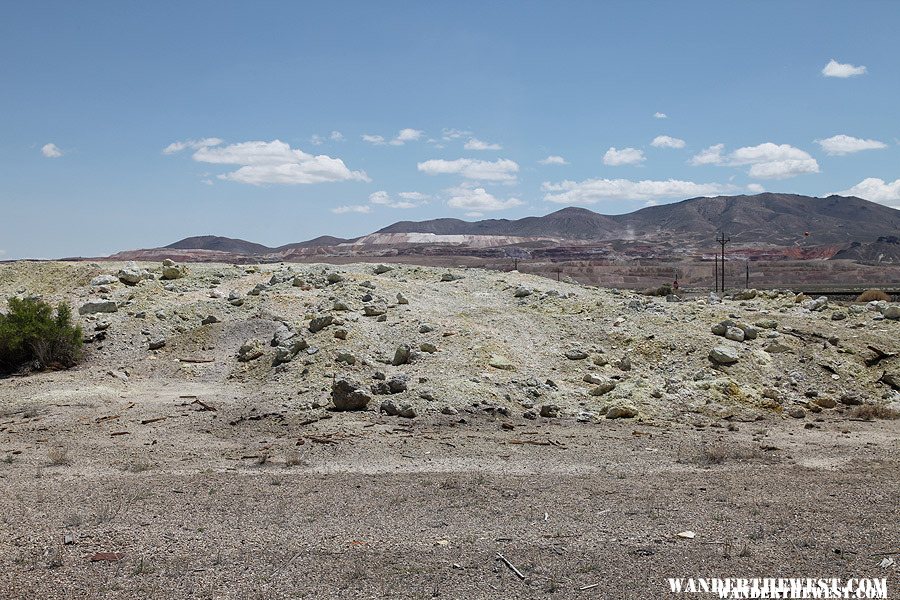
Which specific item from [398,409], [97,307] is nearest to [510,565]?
[398,409]

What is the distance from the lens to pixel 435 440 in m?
11.4

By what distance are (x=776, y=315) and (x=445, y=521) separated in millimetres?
14260

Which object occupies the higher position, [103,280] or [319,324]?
[103,280]

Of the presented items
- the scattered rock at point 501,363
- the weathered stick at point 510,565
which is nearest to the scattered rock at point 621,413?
the scattered rock at point 501,363

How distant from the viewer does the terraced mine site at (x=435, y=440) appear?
6.23 metres

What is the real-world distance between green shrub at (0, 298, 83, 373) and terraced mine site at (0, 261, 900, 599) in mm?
589

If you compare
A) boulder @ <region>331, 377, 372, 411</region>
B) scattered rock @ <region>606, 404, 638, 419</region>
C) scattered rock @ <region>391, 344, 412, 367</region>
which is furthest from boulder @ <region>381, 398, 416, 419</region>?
scattered rock @ <region>606, 404, 638, 419</region>

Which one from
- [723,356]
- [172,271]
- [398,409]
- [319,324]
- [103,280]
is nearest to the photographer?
[398,409]

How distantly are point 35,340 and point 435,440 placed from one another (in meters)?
10.0

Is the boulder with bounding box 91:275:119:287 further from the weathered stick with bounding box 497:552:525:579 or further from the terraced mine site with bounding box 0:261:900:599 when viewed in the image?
the weathered stick with bounding box 497:552:525:579

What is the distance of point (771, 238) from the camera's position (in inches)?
6865

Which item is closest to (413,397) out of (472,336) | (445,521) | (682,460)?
(472,336)

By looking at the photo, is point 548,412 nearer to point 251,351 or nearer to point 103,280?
point 251,351

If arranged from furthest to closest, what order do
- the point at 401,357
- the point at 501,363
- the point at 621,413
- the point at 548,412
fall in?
the point at 401,357 → the point at 501,363 → the point at 548,412 → the point at 621,413
